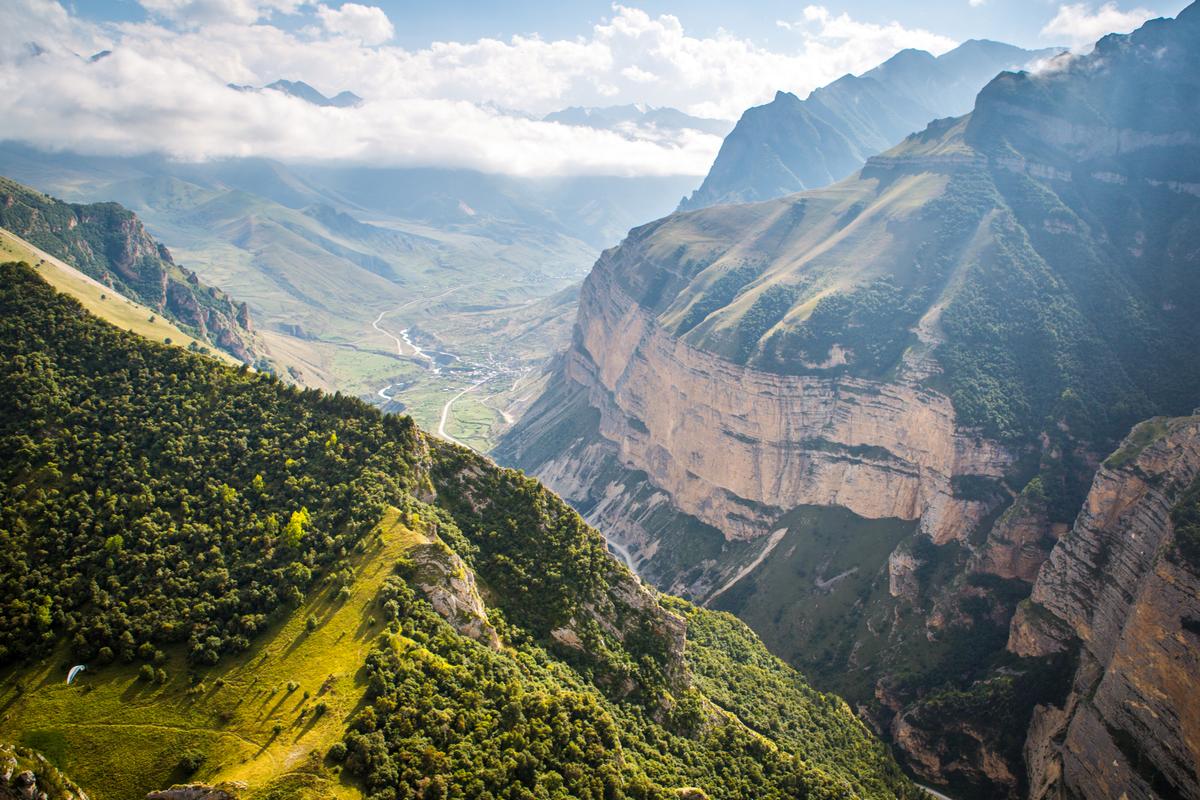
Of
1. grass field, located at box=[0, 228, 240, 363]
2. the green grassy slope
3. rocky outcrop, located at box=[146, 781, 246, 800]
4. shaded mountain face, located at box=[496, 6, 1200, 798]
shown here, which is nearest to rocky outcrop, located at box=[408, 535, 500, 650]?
rocky outcrop, located at box=[146, 781, 246, 800]

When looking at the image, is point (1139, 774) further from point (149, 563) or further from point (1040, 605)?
point (149, 563)

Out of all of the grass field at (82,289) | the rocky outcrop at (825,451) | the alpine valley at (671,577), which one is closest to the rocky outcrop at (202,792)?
the alpine valley at (671,577)

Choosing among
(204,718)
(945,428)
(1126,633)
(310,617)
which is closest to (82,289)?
(310,617)

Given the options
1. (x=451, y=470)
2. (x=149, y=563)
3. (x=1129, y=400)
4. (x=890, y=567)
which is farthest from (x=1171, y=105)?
(x=149, y=563)

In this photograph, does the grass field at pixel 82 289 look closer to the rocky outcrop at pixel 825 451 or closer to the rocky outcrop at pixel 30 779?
the rocky outcrop at pixel 30 779

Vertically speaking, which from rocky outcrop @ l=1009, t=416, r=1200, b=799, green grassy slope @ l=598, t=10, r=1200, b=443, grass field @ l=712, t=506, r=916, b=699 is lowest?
grass field @ l=712, t=506, r=916, b=699

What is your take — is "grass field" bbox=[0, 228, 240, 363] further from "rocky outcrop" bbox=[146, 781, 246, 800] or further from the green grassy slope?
the green grassy slope

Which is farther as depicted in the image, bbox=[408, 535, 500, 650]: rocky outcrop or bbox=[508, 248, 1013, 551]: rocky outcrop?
bbox=[508, 248, 1013, 551]: rocky outcrop

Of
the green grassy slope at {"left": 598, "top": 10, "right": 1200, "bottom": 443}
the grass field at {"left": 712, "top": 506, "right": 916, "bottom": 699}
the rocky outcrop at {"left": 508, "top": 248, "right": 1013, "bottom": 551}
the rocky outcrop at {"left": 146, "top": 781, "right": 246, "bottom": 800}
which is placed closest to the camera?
the rocky outcrop at {"left": 146, "top": 781, "right": 246, "bottom": 800}
